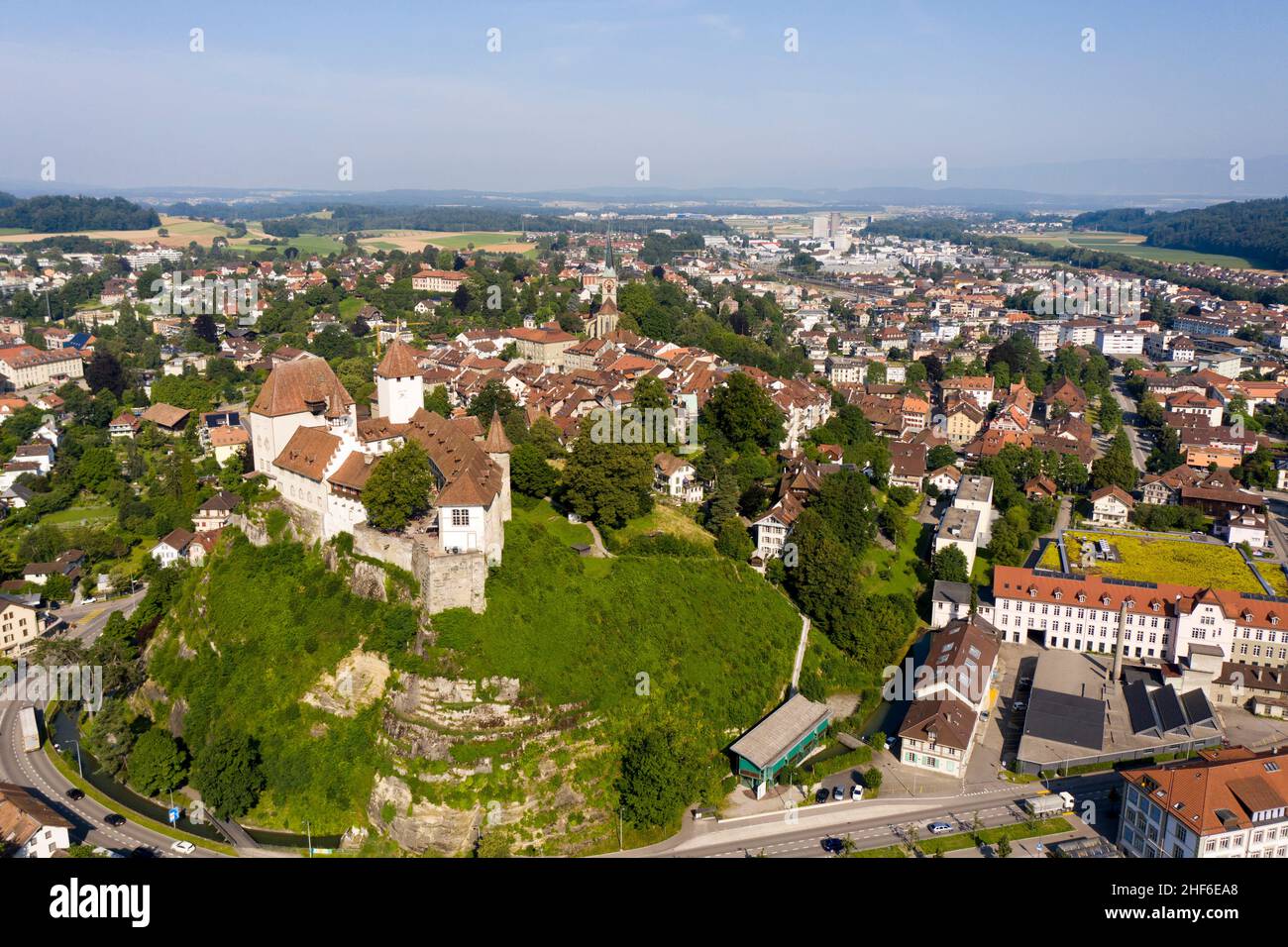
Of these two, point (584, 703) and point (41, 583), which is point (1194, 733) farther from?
point (41, 583)

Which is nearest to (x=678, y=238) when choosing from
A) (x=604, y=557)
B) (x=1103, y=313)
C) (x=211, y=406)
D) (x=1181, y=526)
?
(x=1103, y=313)

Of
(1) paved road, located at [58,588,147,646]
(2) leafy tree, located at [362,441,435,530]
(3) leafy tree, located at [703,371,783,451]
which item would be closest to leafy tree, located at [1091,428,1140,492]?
(3) leafy tree, located at [703,371,783,451]

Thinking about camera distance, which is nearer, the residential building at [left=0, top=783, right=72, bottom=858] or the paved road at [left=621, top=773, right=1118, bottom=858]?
the residential building at [left=0, top=783, right=72, bottom=858]

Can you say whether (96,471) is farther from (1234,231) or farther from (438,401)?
(1234,231)

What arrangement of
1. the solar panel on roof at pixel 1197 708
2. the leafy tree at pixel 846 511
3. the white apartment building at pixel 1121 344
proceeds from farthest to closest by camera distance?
the white apartment building at pixel 1121 344
the leafy tree at pixel 846 511
the solar panel on roof at pixel 1197 708

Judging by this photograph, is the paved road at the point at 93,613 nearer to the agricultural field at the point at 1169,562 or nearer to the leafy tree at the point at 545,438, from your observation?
the leafy tree at the point at 545,438

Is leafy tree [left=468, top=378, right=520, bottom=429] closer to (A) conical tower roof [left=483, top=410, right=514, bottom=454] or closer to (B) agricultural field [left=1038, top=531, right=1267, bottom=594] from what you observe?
(A) conical tower roof [left=483, top=410, right=514, bottom=454]

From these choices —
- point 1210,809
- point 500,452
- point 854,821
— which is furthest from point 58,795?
point 1210,809

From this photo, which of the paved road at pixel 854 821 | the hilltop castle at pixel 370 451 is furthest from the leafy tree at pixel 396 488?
the paved road at pixel 854 821
